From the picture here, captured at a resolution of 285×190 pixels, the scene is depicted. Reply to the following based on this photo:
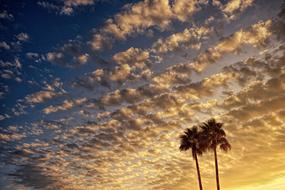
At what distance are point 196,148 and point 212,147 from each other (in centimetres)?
342

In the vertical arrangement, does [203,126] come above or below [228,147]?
above

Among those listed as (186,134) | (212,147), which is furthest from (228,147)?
(186,134)

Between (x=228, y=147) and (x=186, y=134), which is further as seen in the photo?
(x=186, y=134)

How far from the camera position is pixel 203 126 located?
Result: 53.7 m

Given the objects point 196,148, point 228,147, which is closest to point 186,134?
point 196,148

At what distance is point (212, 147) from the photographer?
53.3 m

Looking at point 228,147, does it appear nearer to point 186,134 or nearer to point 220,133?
point 220,133

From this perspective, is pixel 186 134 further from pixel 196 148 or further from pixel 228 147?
pixel 228 147

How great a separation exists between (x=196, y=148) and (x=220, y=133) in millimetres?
5668

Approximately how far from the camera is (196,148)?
55.7 meters

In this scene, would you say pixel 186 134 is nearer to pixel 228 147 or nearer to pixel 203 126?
pixel 203 126

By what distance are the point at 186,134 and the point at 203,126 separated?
401 centimetres

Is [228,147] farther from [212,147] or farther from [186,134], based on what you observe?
[186,134]

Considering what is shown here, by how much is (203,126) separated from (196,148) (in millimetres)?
4808
